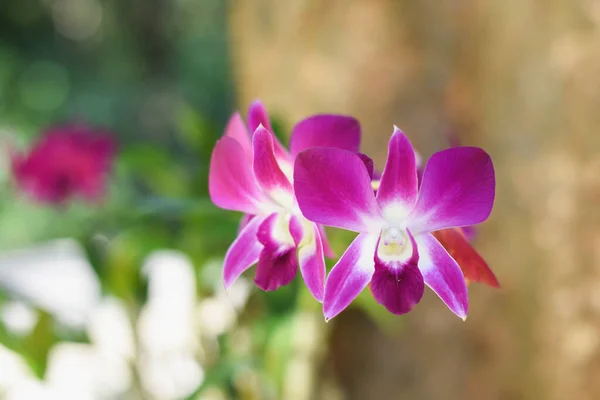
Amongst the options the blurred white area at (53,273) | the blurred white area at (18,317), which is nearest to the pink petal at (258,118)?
the blurred white area at (18,317)

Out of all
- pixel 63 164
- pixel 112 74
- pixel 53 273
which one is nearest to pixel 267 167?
pixel 63 164

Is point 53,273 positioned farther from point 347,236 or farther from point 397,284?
point 397,284

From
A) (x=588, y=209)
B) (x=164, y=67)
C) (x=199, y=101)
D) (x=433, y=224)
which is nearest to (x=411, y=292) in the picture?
(x=433, y=224)

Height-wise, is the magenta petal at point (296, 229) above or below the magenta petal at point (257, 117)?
below

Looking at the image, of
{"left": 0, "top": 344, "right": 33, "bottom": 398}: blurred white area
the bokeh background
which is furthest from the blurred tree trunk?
{"left": 0, "top": 344, "right": 33, "bottom": 398}: blurred white area

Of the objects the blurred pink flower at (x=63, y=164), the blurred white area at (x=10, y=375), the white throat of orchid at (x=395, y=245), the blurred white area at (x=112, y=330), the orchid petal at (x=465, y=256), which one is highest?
the white throat of orchid at (x=395, y=245)

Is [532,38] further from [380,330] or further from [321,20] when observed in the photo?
[380,330]

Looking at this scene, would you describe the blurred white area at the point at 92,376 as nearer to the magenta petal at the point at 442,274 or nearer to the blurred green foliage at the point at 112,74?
the magenta petal at the point at 442,274
